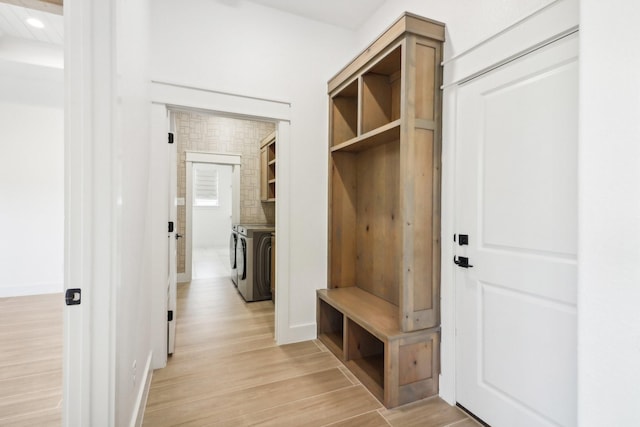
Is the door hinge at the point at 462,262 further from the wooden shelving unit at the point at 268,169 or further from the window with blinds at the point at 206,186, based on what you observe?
the window with blinds at the point at 206,186

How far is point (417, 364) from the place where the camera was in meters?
1.88

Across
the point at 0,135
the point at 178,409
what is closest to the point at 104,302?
the point at 178,409

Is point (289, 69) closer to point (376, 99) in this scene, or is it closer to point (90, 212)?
point (376, 99)

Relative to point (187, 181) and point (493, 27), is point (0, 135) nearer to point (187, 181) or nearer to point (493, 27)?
point (187, 181)

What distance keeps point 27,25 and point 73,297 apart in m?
3.46

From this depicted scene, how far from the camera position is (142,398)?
5.81 feet

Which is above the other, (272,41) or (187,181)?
(272,41)

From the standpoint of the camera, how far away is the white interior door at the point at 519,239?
133cm

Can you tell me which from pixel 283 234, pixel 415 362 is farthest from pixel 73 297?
pixel 415 362

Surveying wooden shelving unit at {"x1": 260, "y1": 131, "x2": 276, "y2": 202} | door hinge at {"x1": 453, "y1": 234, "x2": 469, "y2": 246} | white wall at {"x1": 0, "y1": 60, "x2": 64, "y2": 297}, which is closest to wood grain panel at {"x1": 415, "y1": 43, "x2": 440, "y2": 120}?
door hinge at {"x1": 453, "y1": 234, "x2": 469, "y2": 246}

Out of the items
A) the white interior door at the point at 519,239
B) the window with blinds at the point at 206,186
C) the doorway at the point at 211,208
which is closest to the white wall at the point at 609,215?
the white interior door at the point at 519,239

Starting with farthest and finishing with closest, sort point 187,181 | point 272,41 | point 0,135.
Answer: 1. point 187,181
2. point 0,135
3. point 272,41

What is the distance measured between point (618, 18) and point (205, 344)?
3200 mm

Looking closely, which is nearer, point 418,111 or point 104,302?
point 104,302
